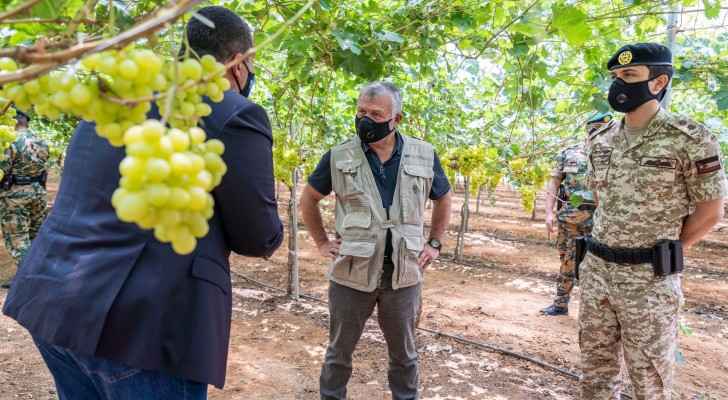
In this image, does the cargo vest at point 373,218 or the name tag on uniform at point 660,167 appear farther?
the cargo vest at point 373,218

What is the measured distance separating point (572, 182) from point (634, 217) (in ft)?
8.91

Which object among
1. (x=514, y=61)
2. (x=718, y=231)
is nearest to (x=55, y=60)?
(x=514, y=61)

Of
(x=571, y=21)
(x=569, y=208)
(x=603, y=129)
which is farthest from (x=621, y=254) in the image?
(x=569, y=208)

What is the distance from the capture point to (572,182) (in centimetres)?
518

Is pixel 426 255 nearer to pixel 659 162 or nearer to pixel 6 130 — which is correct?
pixel 659 162

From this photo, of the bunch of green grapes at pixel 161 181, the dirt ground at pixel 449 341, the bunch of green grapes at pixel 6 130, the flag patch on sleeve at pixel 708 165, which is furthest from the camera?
the dirt ground at pixel 449 341

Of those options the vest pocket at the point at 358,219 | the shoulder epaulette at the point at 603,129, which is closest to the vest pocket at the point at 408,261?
the vest pocket at the point at 358,219

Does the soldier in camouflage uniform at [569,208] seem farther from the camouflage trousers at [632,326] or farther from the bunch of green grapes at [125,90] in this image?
the bunch of green grapes at [125,90]

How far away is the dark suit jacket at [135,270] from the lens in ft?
4.31

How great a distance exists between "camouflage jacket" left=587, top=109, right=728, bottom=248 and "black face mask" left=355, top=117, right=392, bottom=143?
127 centimetres

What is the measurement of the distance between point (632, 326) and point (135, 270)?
2.36 meters

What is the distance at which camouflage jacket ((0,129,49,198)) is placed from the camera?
5.61 m

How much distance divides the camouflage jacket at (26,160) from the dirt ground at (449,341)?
5.95ft

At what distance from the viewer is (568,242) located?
5.49 m
